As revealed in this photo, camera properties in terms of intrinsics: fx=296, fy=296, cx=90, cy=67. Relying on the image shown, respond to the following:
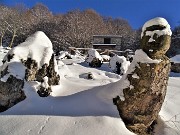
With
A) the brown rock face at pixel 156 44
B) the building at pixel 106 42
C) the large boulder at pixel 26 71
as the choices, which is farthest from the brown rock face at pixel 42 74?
the building at pixel 106 42

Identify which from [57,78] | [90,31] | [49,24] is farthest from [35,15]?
[57,78]

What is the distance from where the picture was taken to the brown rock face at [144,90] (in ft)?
13.8

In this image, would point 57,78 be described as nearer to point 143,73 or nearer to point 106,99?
point 106,99

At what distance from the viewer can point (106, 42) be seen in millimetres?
37219

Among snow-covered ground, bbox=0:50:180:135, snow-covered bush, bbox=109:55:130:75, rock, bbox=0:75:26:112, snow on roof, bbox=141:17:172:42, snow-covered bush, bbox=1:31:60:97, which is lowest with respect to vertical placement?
snow-covered bush, bbox=109:55:130:75

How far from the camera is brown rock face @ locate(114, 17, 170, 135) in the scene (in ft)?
13.8

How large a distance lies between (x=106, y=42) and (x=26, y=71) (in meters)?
32.7

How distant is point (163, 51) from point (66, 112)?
1.62m

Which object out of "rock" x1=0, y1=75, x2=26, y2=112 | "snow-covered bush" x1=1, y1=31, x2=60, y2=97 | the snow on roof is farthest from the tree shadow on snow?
the snow on roof

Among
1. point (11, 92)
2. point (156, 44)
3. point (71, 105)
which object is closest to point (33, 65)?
point (11, 92)

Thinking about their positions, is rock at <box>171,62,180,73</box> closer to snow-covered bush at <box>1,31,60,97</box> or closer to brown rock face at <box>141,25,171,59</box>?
snow-covered bush at <box>1,31,60,97</box>

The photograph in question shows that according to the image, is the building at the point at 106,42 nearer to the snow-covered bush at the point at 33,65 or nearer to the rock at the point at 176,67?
the rock at the point at 176,67

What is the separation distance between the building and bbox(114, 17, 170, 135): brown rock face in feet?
104

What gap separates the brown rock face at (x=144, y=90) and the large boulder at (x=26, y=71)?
130 centimetres
